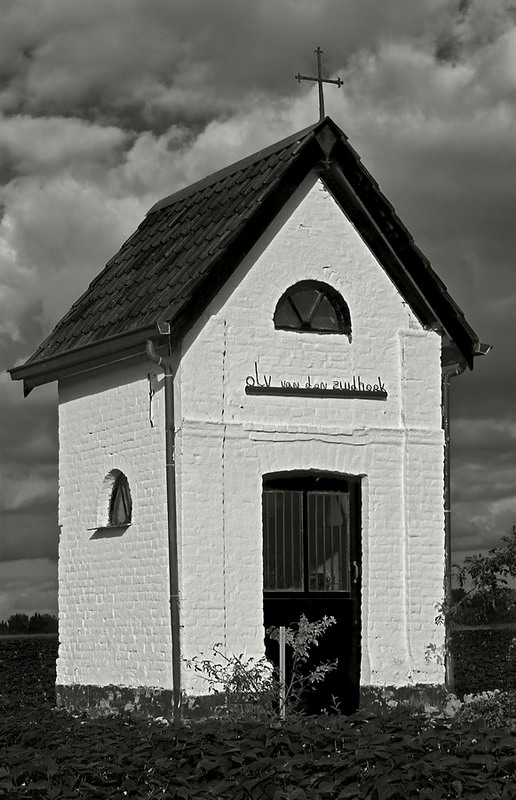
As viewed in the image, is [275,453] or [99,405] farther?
[99,405]

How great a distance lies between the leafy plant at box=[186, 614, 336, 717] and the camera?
16844mm

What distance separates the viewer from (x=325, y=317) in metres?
18.9

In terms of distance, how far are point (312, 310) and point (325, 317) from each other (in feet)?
0.83

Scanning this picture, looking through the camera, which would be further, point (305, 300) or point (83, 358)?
point (83, 358)

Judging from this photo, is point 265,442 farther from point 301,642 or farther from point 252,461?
point 301,642

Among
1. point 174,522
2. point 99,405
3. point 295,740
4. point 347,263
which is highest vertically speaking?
point 347,263

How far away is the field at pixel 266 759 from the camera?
40.8ft

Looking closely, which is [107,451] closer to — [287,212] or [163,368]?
[163,368]

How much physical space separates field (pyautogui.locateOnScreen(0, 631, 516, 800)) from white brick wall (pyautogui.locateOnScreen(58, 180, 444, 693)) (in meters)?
1.78

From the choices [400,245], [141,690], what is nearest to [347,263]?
[400,245]

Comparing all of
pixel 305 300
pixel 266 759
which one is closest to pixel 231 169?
pixel 305 300

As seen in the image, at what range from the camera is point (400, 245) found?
1936cm

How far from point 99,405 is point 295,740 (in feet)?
20.8

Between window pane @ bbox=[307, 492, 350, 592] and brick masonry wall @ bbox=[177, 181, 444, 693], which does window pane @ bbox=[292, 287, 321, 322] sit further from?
window pane @ bbox=[307, 492, 350, 592]
